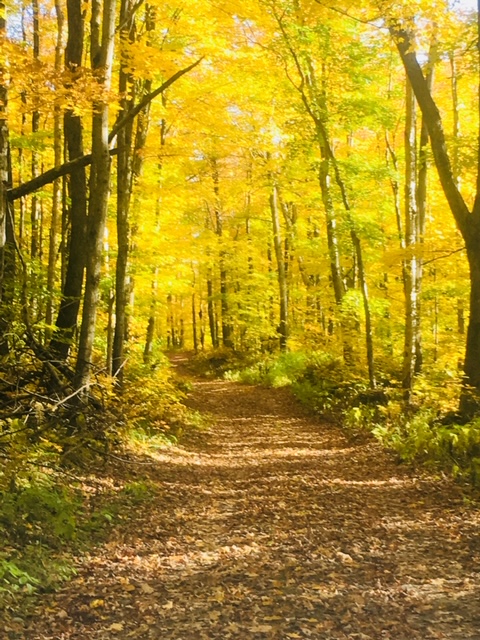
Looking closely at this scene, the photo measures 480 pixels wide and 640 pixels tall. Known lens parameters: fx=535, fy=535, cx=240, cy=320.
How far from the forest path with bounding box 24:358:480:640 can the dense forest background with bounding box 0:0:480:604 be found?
→ 105 centimetres

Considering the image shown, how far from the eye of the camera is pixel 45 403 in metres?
7.46

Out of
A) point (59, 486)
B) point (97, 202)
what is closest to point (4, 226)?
point (97, 202)

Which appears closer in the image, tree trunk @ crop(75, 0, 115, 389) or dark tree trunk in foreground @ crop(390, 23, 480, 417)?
tree trunk @ crop(75, 0, 115, 389)

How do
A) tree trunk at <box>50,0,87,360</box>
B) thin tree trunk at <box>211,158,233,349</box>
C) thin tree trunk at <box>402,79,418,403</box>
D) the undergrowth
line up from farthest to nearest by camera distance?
thin tree trunk at <box>211,158,233,349</box>, thin tree trunk at <box>402,79,418,403</box>, tree trunk at <box>50,0,87,360</box>, the undergrowth

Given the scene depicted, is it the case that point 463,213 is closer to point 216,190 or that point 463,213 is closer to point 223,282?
point 216,190

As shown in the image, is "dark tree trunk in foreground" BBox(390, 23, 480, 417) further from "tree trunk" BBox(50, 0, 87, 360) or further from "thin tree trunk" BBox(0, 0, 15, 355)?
"thin tree trunk" BBox(0, 0, 15, 355)

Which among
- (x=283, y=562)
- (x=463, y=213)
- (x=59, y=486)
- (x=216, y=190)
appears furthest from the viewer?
(x=216, y=190)

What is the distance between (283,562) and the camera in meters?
5.23

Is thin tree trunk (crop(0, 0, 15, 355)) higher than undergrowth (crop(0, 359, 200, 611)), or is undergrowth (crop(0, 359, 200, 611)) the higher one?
thin tree trunk (crop(0, 0, 15, 355))

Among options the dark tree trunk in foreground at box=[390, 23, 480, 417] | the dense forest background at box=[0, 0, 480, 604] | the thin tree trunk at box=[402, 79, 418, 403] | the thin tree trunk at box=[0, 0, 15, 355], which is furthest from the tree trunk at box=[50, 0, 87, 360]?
the thin tree trunk at box=[402, 79, 418, 403]

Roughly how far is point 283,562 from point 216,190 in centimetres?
1843

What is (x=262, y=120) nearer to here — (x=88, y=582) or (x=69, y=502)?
(x=69, y=502)

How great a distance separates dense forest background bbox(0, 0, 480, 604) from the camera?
775 cm

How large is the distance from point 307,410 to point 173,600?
401 inches
